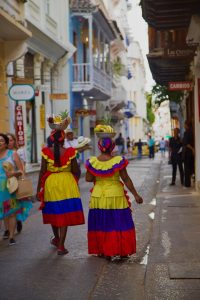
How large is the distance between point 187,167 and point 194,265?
9.44 m

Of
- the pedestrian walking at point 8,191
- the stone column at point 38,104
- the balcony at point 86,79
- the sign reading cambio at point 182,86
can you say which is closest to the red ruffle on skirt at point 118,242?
the pedestrian walking at point 8,191

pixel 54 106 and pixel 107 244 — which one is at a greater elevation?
pixel 54 106

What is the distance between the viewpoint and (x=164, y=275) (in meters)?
6.40

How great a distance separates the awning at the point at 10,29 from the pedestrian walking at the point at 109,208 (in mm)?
8286

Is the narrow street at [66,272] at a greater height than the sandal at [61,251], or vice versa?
the sandal at [61,251]

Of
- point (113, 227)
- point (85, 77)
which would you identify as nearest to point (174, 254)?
point (113, 227)

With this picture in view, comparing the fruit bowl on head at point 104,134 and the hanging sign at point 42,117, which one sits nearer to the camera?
the fruit bowl on head at point 104,134

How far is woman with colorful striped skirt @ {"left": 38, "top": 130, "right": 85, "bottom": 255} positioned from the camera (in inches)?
304

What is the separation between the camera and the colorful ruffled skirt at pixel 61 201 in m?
7.70

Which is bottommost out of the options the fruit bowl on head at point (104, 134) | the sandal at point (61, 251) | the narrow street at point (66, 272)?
the narrow street at point (66, 272)

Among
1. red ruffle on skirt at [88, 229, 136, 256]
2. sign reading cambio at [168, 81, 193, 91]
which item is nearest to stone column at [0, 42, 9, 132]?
sign reading cambio at [168, 81, 193, 91]

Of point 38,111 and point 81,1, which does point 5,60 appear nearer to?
point 38,111

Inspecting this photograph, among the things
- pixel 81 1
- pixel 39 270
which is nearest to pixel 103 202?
pixel 39 270

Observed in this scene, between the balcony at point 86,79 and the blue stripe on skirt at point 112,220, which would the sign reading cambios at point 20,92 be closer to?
the blue stripe on skirt at point 112,220
